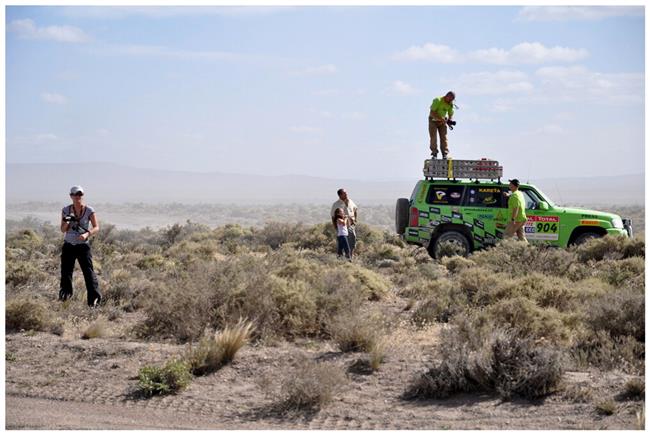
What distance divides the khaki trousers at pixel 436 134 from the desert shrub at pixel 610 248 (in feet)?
11.6

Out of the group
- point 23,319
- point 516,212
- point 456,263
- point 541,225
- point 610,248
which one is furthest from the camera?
point 541,225

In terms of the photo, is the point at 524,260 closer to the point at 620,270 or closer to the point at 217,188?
the point at 620,270

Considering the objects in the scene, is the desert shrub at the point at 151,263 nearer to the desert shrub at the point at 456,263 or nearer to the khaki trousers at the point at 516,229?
the desert shrub at the point at 456,263

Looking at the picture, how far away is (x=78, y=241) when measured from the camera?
496 inches

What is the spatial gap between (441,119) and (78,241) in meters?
8.96

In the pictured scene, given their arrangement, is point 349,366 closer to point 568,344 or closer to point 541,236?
point 568,344

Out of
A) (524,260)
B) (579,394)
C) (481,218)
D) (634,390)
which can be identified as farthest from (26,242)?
(634,390)

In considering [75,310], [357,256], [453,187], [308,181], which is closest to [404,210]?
[453,187]

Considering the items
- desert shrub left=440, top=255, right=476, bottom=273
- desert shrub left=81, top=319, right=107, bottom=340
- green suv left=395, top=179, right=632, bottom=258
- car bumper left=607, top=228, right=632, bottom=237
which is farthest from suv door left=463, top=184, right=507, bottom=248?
desert shrub left=81, top=319, right=107, bottom=340

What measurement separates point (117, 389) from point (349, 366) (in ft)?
7.52

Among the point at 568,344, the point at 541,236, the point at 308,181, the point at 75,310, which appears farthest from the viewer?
the point at 308,181

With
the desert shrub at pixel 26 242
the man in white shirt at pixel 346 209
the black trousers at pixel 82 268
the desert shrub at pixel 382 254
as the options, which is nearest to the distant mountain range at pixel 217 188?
the desert shrub at pixel 26 242

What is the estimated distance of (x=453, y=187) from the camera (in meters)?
18.8

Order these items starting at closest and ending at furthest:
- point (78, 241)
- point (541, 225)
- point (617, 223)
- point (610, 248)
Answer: point (78, 241) < point (610, 248) < point (541, 225) < point (617, 223)
